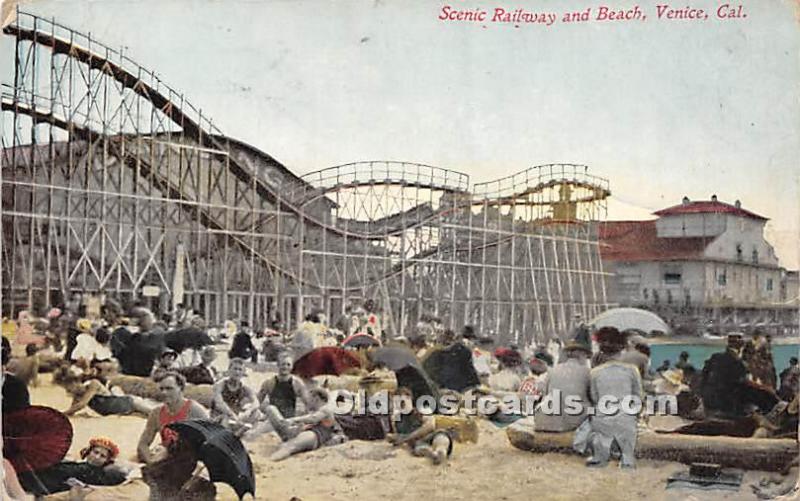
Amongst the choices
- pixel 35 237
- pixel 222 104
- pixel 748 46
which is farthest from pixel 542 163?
pixel 35 237

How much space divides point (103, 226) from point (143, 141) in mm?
A: 673

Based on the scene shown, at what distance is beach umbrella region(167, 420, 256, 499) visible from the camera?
608cm

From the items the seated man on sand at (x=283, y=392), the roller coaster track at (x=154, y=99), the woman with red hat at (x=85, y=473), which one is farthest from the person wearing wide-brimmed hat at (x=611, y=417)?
the woman with red hat at (x=85, y=473)

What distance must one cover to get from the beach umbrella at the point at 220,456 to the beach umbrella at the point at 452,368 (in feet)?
4.58

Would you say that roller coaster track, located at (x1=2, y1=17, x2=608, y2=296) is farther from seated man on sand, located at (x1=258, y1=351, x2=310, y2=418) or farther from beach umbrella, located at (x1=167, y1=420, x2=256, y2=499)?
beach umbrella, located at (x1=167, y1=420, x2=256, y2=499)

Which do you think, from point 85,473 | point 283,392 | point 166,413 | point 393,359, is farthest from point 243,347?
point 85,473

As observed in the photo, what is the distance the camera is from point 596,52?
6105 millimetres

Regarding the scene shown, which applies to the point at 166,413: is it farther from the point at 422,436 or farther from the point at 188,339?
the point at 422,436

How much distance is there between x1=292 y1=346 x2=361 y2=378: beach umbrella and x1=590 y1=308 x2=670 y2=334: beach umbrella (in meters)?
1.71

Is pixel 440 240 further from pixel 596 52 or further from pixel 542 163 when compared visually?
pixel 596 52

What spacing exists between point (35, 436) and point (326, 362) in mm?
2066

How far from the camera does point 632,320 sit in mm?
6156

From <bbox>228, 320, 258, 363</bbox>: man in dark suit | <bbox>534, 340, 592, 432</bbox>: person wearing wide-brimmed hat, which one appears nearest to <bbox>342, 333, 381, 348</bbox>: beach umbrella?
<bbox>228, 320, 258, 363</bbox>: man in dark suit

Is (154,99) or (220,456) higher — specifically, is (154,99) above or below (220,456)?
above
